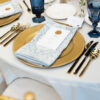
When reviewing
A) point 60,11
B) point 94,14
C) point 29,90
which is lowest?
point 29,90

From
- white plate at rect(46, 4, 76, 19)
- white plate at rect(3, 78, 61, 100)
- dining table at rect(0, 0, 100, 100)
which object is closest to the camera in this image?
dining table at rect(0, 0, 100, 100)

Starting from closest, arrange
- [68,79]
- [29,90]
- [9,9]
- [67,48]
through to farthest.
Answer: [68,79] → [67,48] → [29,90] → [9,9]

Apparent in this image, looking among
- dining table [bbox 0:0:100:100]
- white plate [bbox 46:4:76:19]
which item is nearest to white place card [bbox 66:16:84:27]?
white plate [bbox 46:4:76:19]

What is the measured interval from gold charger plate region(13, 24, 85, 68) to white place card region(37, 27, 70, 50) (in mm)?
47

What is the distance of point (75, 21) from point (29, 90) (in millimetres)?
439

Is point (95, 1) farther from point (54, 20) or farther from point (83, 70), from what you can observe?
point (83, 70)

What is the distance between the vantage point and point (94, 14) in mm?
922

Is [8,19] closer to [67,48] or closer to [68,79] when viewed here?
[67,48]

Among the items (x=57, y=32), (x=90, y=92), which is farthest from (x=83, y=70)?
(x=57, y=32)

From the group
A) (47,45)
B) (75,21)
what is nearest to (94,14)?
(75,21)

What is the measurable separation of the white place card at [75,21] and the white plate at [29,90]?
0.36 m

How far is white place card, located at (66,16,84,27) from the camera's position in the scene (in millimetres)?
1027

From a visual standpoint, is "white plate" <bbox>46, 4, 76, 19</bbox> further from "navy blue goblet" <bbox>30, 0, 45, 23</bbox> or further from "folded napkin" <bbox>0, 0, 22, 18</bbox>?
"folded napkin" <bbox>0, 0, 22, 18</bbox>

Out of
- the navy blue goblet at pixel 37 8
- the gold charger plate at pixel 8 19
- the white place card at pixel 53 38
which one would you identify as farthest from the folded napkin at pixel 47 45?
the gold charger plate at pixel 8 19
